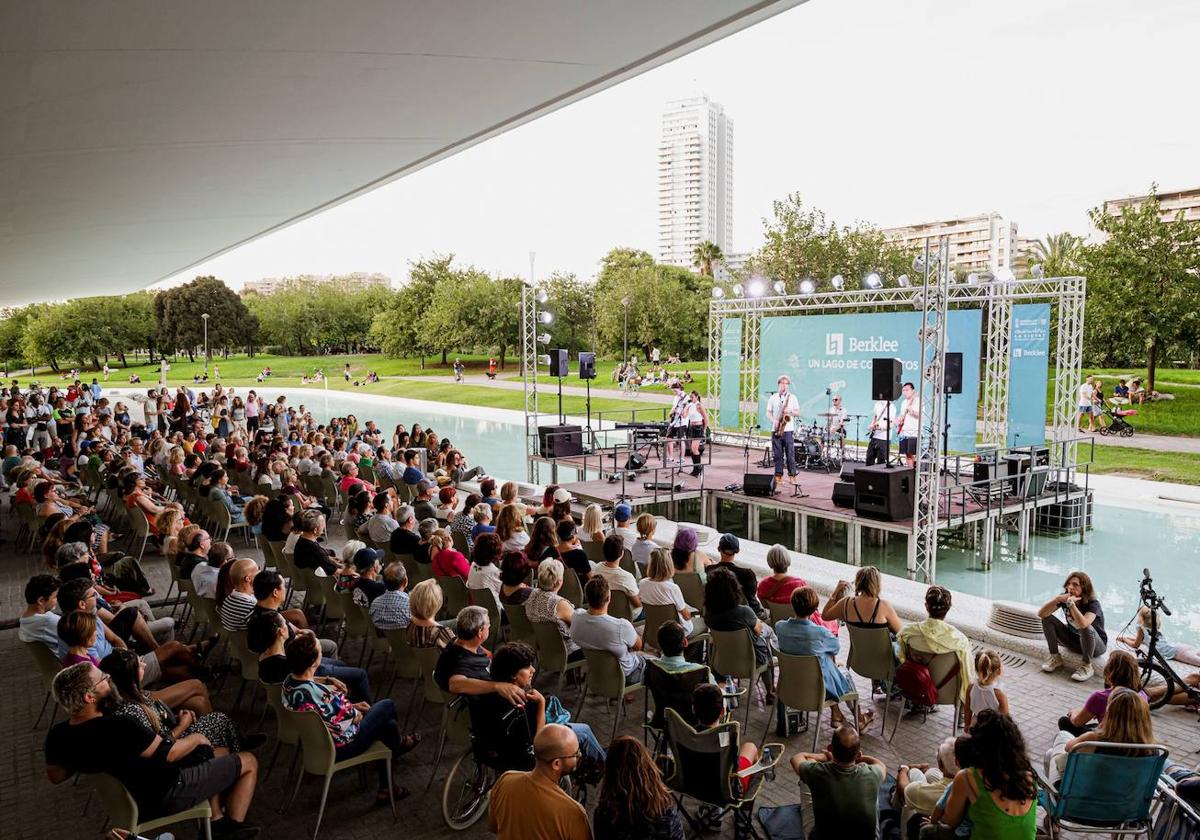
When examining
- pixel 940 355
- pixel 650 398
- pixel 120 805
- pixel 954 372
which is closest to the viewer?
pixel 120 805

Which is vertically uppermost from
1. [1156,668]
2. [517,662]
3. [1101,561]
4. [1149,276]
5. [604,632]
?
[1149,276]

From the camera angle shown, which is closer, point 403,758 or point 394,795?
point 394,795

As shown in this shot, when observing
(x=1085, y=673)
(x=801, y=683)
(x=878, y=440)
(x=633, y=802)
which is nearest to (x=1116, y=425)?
(x=878, y=440)

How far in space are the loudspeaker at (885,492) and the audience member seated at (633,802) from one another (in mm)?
8857

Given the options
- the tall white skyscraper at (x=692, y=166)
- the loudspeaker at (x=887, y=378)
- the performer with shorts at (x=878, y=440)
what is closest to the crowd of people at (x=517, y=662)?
Answer: the loudspeaker at (x=887, y=378)

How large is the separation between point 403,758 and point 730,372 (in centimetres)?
1658

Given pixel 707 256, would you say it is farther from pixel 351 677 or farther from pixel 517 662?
pixel 517 662

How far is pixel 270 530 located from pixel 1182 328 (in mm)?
30742

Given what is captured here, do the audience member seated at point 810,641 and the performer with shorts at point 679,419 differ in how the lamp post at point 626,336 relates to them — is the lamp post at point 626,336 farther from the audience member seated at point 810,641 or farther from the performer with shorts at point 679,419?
the audience member seated at point 810,641

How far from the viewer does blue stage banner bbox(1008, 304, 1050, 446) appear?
14875 millimetres

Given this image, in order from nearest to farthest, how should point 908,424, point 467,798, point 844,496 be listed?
point 467,798
point 844,496
point 908,424

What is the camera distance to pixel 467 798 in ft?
13.6

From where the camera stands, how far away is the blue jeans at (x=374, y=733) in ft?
12.5

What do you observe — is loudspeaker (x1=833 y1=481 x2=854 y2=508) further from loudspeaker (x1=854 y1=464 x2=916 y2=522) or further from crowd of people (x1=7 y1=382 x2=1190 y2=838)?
crowd of people (x1=7 y1=382 x2=1190 y2=838)
